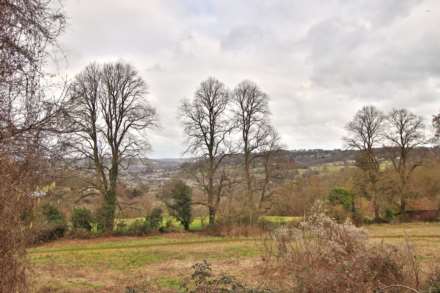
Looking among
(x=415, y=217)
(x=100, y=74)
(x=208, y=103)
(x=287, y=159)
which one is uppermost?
(x=100, y=74)

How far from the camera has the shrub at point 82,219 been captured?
25.0 metres

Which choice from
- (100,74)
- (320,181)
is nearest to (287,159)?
(320,181)

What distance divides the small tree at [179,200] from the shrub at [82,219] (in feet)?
17.4

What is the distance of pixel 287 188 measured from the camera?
104 feet

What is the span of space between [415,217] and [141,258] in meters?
27.1

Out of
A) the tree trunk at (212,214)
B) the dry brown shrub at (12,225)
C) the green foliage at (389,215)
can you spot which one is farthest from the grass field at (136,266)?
the green foliage at (389,215)

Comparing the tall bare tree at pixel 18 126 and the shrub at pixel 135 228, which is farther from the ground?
the tall bare tree at pixel 18 126

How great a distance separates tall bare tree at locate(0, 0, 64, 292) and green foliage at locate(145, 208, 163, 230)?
2215cm

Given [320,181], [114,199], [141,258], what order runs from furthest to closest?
[320,181]
[114,199]
[141,258]

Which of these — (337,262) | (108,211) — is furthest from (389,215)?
(337,262)

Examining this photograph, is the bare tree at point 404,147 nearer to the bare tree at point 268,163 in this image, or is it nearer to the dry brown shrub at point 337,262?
the bare tree at point 268,163

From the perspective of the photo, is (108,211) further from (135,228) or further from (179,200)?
(179,200)

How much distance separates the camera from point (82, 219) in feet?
82.6

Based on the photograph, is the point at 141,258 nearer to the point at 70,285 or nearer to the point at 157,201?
the point at 70,285
